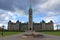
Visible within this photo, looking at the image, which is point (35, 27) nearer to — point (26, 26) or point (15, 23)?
point (26, 26)

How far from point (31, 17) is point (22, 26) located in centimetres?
2912

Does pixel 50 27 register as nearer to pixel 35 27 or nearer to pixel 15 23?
pixel 35 27

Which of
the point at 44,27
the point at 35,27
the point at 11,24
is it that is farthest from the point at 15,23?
the point at 44,27

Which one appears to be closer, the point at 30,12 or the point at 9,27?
the point at 30,12

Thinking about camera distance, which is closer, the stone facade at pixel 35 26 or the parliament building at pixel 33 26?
the parliament building at pixel 33 26

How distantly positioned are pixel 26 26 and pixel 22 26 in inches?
278

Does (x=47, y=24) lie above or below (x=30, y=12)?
below

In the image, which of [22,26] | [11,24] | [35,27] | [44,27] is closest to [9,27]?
[11,24]

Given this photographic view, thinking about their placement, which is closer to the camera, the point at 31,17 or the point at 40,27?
the point at 31,17

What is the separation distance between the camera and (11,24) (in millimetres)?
189375

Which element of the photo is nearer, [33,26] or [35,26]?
[33,26]

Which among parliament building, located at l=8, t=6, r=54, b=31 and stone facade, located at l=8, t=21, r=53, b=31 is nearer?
parliament building, located at l=8, t=6, r=54, b=31

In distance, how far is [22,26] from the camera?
623ft

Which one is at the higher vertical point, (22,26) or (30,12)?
(30,12)
